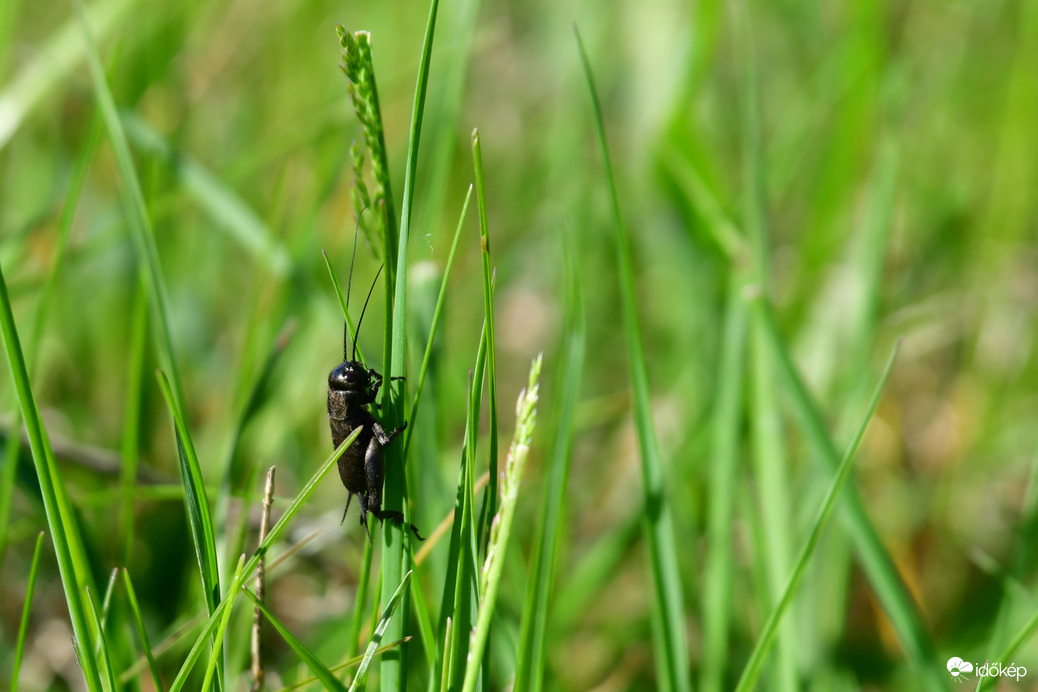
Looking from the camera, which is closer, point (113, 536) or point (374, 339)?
point (113, 536)

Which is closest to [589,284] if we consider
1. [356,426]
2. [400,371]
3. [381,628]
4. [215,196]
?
[215,196]

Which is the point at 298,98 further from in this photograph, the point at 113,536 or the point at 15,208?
the point at 113,536

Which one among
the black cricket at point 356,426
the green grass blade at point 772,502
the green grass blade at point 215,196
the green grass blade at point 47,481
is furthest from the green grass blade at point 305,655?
the green grass blade at point 215,196

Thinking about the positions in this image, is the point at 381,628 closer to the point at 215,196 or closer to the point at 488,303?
the point at 488,303

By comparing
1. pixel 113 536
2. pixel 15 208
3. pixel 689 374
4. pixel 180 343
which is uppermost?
pixel 15 208

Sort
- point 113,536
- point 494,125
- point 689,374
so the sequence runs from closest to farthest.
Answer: point 113,536
point 689,374
point 494,125

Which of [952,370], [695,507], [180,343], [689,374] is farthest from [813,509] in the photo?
[180,343]

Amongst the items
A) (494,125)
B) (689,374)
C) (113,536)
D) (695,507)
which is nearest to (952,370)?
(689,374)

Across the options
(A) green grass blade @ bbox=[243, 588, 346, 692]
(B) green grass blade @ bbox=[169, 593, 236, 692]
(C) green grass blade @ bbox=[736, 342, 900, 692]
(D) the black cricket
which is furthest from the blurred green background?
(B) green grass blade @ bbox=[169, 593, 236, 692]

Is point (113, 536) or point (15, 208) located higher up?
point (15, 208)

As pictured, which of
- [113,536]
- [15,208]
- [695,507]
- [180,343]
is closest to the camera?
[113,536]
